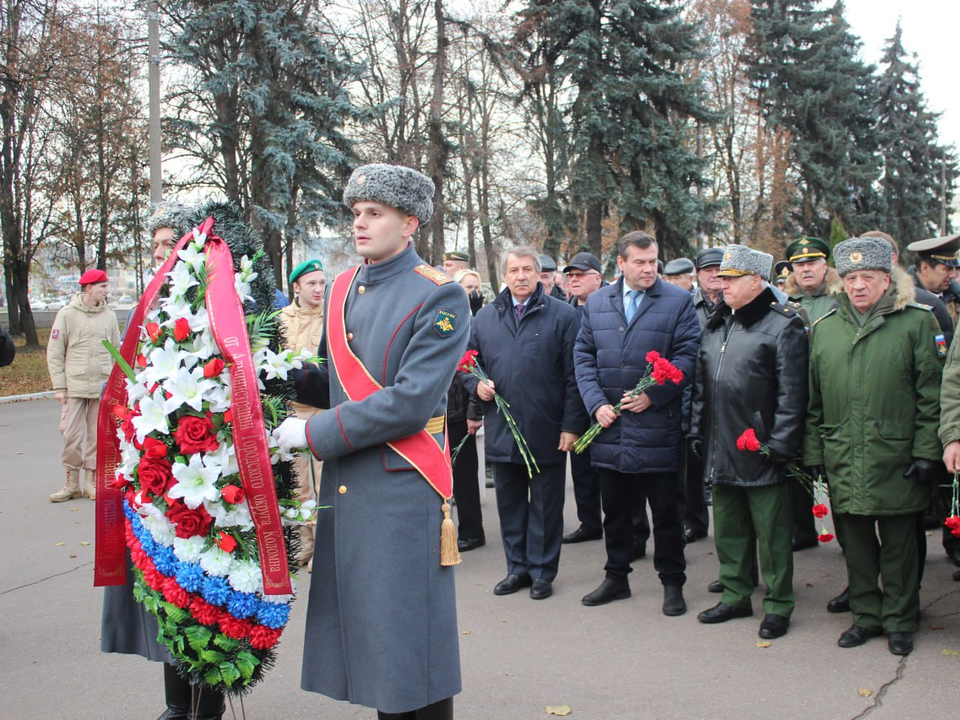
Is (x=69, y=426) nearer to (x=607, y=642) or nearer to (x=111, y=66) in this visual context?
(x=607, y=642)

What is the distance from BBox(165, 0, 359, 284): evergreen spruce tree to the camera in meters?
22.5

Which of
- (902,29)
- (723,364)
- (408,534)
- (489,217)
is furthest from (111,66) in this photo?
(902,29)

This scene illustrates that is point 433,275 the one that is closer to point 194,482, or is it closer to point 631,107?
point 194,482

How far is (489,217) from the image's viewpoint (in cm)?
2972

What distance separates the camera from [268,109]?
23250 millimetres

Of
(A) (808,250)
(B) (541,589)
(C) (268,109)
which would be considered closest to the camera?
(B) (541,589)

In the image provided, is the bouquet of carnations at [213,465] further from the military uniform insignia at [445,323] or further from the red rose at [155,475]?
the military uniform insignia at [445,323]

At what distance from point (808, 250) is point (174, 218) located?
4.91 m

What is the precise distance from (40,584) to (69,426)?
9.30 feet

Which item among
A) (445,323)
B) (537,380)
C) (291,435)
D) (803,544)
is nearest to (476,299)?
(537,380)

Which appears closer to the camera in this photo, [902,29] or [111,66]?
[111,66]

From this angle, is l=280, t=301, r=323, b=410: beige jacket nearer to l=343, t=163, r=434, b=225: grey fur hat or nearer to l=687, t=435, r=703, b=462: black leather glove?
l=687, t=435, r=703, b=462: black leather glove

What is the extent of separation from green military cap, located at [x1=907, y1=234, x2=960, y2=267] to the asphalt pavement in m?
2.08

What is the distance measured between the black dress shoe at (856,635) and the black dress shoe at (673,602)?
89 cm
